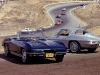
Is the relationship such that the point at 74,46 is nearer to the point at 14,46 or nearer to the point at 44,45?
the point at 14,46

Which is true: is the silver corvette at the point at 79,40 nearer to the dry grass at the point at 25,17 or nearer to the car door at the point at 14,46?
the car door at the point at 14,46

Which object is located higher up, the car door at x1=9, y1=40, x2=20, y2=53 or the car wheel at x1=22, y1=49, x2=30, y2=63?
the car door at x1=9, y1=40, x2=20, y2=53

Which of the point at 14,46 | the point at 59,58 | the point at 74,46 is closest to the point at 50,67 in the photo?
the point at 59,58

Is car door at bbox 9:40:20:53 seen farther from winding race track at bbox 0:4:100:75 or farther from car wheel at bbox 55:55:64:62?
Answer: car wheel at bbox 55:55:64:62

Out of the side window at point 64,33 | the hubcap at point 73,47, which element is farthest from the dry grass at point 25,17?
the hubcap at point 73,47

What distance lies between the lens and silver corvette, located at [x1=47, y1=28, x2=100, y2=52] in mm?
17188

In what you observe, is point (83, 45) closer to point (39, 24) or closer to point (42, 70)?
point (42, 70)

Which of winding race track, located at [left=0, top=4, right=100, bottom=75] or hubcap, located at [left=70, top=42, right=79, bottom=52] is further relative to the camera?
hubcap, located at [left=70, top=42, right=79, bottom=52]

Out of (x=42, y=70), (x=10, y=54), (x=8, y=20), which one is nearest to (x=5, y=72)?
(x=42, y=70)

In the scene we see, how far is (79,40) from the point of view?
17391 millimetres

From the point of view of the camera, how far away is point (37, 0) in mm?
125250

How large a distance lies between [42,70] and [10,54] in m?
3.92

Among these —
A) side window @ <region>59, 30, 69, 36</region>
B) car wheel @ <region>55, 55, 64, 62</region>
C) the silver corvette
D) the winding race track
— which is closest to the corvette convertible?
car wheel @ <region>55, 55, 64, 62</region>

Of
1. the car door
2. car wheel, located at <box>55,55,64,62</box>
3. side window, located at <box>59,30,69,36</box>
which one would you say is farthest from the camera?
side window, located at <box>59,30,69,36</box>
